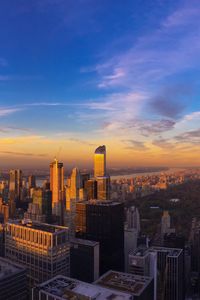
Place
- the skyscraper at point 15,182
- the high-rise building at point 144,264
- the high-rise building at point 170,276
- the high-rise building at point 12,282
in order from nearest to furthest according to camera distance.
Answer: the high-rise building at point 12,282, the high-rise building at point 144,264, the high-rise building at point 170,276, the skyscraper at point 15,182

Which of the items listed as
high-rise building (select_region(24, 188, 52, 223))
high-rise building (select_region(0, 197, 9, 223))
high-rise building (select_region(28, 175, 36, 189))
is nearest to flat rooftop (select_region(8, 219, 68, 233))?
high-rise building (select_region(24, 188, 52, 223))

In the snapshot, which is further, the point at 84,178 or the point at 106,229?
the point at 84,178

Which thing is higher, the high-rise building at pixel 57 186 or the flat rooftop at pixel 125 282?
the high-rise building at pixel 57 186

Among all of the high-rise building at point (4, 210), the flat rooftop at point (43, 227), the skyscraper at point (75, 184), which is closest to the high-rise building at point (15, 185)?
the high-rise building at point (4, 210)

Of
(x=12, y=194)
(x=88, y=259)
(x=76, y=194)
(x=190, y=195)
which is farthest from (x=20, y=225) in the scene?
(x=190, y=195)

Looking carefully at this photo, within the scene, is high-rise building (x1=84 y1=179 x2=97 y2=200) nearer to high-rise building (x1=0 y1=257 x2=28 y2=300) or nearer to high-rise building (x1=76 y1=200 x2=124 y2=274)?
high-rise building (x1=76 y1=200 x2=124 y2=274)

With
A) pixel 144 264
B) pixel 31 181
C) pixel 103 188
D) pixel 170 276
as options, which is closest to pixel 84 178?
pixel 103 188

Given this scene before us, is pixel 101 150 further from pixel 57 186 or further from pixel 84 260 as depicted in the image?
pixel 84 260

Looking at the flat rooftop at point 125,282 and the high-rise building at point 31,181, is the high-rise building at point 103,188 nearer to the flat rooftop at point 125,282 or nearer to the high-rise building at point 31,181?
the high-rise building at point 31,181
